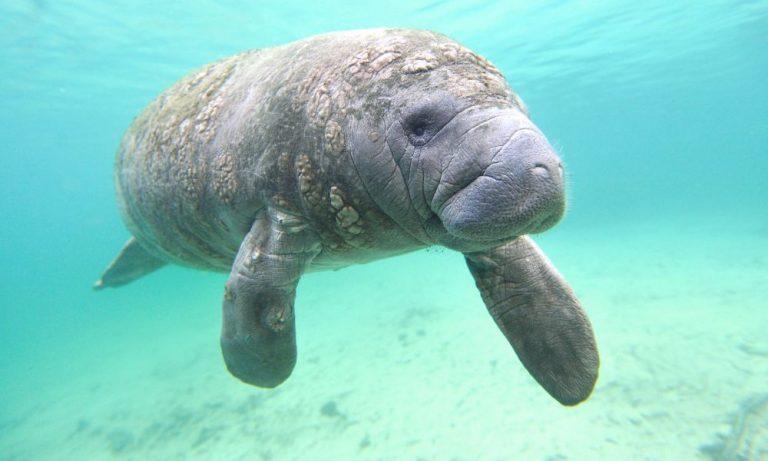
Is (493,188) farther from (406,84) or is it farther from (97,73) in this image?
(97,73)

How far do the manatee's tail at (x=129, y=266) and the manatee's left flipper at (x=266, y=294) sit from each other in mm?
3785

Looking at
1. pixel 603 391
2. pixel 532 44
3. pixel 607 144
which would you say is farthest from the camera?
pixel 607 144

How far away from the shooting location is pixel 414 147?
6.64 ft

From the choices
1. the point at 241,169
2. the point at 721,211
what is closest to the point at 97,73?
the point at 241,169

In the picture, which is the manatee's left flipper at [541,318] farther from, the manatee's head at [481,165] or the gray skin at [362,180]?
the manatee's head at [481,165]

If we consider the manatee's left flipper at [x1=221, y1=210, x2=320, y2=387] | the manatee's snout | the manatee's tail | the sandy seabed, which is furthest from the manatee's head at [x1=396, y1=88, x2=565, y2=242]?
the sandy seabed

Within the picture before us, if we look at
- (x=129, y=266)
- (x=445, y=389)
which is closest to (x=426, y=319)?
(x=445, y=389)

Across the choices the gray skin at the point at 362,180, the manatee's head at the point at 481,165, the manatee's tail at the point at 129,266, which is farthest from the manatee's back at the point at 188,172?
the manatee's tail at the point at 129,266

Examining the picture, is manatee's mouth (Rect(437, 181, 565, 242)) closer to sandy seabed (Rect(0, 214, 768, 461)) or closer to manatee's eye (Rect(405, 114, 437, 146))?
manatee's eye (Rect(405, 114, 437, 146))

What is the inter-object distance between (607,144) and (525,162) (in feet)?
318

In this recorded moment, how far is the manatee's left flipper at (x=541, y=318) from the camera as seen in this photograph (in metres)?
2.78

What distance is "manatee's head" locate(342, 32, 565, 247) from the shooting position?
169 centimetres

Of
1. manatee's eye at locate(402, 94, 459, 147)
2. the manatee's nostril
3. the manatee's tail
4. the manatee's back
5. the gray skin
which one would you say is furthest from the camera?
the manatee's tail

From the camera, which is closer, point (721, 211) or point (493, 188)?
point (493, 188)
